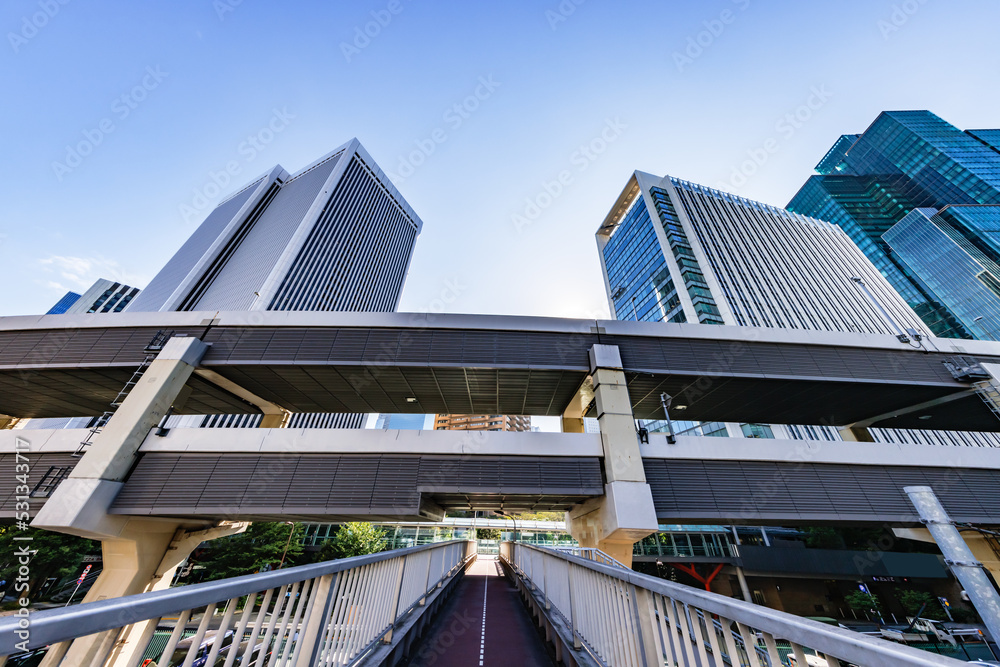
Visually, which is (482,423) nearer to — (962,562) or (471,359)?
(471,359)

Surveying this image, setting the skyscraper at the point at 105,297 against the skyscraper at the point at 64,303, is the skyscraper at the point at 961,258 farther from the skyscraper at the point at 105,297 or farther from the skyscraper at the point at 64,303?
the skyscraper at the point at 64,303

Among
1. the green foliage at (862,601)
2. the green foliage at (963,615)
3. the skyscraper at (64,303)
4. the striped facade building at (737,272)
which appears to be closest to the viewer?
the green foliage at (862,601)

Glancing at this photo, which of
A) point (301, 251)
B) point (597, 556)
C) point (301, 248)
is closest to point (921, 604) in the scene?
point (597, 556)

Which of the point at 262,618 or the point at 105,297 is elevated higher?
the point at 105,297

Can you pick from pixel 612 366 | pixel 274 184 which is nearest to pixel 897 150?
pixel 612 366

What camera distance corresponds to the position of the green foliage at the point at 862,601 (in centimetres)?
2422

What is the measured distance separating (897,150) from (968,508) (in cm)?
12146

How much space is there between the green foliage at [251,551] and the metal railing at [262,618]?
98.5 feet

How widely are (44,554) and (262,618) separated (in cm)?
3853

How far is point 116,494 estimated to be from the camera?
9.44 metres

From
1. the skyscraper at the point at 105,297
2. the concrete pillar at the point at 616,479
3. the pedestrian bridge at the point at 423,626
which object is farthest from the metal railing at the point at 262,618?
the skyscraper at the point at 105,297

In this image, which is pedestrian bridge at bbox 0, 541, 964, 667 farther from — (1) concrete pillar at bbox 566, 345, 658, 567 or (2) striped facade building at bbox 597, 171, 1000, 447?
(2) striped facade building at bbox 597, 171, 1000, 447

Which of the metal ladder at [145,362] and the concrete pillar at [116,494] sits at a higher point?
the metal ladder at [145,362]

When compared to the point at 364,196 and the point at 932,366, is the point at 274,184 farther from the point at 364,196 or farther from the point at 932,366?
the point at 932,366
